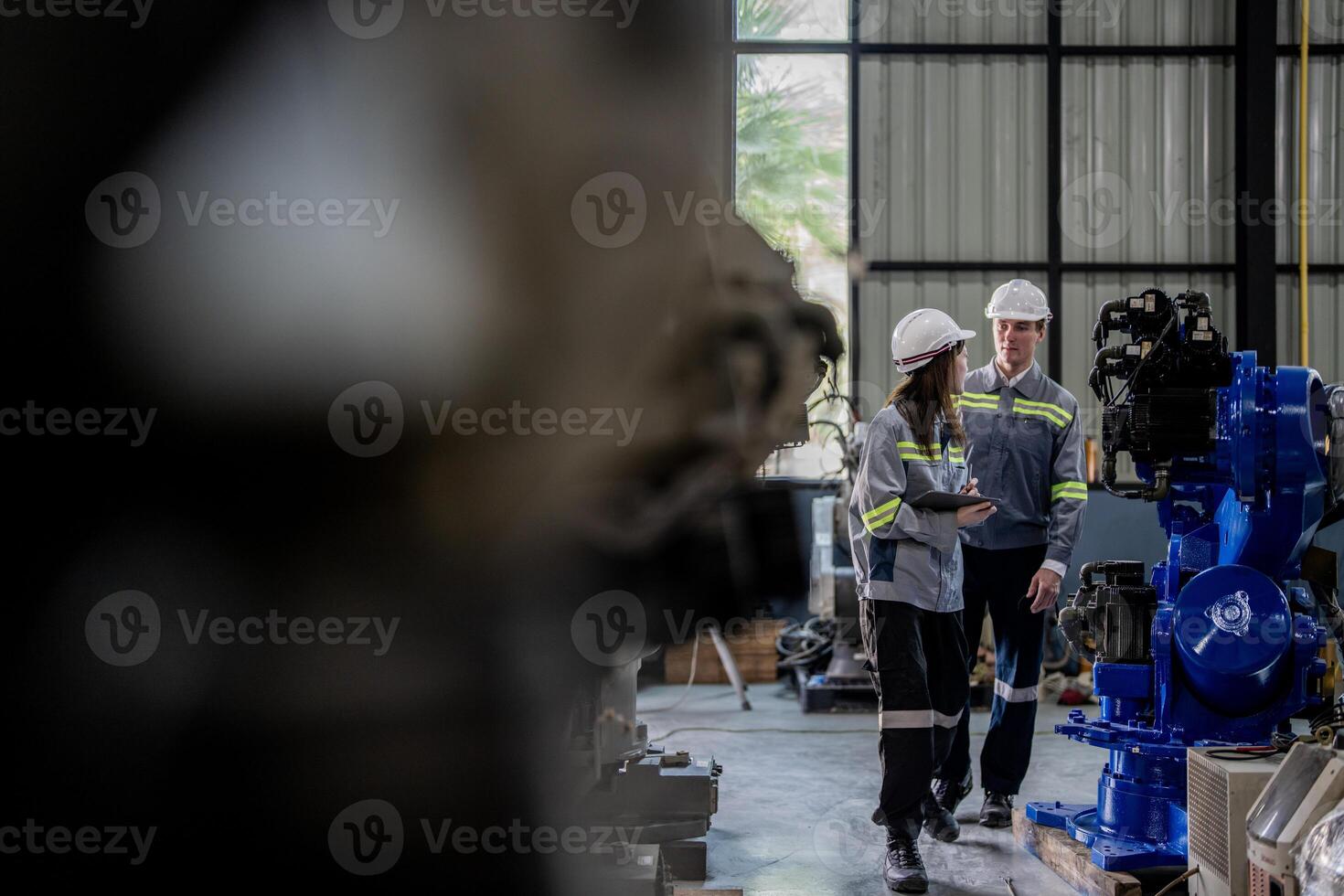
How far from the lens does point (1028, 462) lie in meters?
3.79

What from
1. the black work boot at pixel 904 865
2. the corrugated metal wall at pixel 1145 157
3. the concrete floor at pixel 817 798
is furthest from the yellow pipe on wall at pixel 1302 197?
the black work boot at pixel 904 865

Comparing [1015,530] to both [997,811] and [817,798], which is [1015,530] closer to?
[997,811]

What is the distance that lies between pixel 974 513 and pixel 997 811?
1.31m

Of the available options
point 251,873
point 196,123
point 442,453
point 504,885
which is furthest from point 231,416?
point 504,885

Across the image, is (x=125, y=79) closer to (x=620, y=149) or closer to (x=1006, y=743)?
(x=620, y=149)

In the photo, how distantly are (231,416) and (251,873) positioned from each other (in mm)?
822

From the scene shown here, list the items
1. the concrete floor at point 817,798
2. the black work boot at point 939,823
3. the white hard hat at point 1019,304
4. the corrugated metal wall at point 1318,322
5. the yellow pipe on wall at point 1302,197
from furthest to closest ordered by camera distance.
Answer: the corrugated metal wall at point 1318,322 < the yellow pipe on wall at point 1302,197 < the white hard hat at point 1019,304 < the black work boot at point 939,823 < the concrete floor at point 817,798

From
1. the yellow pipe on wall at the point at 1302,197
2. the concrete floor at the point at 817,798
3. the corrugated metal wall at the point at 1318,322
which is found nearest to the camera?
the concrete floor at the point at 817,798

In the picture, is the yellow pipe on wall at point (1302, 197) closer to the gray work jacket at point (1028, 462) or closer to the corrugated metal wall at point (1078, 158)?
the corrugated metal wall at point (1078, 158)

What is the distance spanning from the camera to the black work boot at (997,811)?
3.75 meters

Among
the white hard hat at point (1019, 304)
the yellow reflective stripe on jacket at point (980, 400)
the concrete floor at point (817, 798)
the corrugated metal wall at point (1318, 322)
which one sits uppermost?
the corrugated metal wall at point (1318, 322)

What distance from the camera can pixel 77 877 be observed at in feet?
6.26

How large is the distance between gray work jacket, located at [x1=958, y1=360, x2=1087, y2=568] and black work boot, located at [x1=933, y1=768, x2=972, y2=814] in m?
0.84

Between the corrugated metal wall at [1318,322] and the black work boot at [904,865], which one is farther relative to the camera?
the corrugated metal wall at [1318,322]
